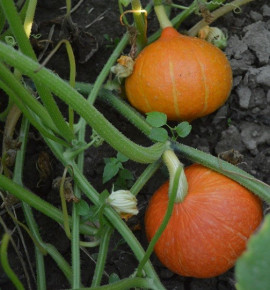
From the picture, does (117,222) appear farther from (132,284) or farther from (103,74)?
(103,74)

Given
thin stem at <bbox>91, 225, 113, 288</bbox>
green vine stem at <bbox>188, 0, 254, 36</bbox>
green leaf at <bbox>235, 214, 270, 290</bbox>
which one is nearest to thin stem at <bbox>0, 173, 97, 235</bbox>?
thin stem at <bbox>91, 225, 113, 288</bbox>

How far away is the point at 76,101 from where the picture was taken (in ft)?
4.34

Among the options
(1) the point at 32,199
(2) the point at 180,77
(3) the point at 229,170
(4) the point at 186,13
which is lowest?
(3) the point at 229,170

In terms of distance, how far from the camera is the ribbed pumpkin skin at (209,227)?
1.54 metres

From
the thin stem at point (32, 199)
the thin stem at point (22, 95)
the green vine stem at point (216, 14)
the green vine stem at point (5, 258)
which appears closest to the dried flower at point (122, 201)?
the thin stem at point (32, 199)

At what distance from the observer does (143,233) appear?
1878mm

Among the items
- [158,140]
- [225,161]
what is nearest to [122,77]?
[158,140]

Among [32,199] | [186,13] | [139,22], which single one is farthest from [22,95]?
[186,13]

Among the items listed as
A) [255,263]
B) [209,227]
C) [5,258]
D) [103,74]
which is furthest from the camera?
[103,74]

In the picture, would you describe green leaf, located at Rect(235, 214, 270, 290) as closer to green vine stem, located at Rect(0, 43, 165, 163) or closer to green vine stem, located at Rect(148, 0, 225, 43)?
green vine stem, located at Rect(0, 43, 165, 163)

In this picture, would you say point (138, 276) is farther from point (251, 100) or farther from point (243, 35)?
point (243, 35)

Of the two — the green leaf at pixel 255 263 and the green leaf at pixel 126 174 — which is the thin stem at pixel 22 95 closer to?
the green leaf at pixel 126 174

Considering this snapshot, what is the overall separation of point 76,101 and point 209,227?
0.54 meters

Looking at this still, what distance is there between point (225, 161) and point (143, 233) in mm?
424
